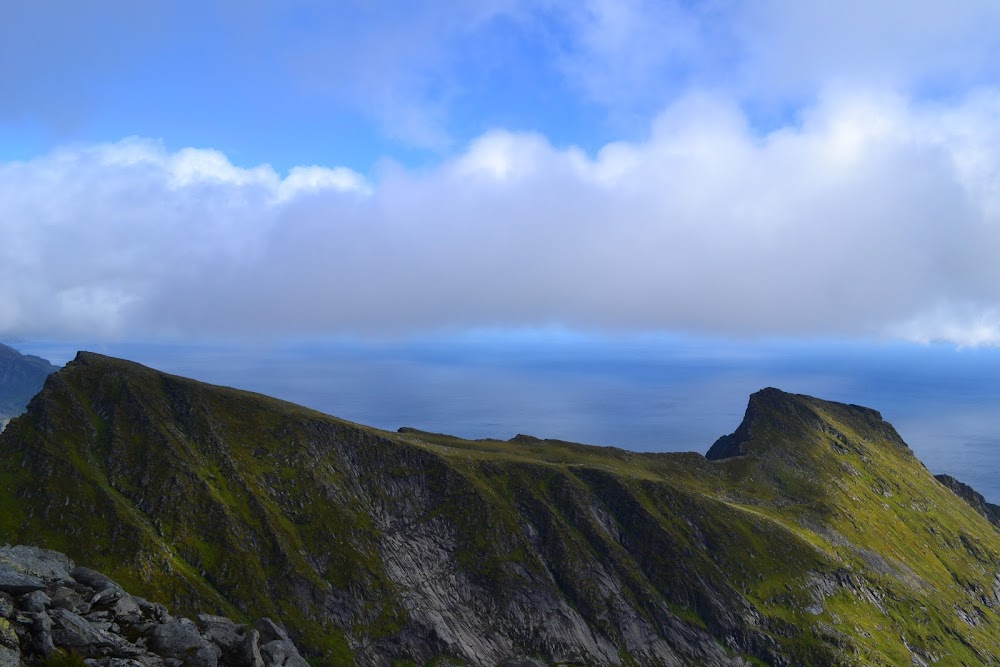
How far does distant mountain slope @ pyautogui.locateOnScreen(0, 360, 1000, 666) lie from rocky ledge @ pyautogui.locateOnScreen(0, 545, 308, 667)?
239 ft

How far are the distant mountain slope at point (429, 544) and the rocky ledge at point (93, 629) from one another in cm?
7274

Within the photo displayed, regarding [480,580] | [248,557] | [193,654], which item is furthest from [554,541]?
[193,654]

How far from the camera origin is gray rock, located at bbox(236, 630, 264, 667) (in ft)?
115

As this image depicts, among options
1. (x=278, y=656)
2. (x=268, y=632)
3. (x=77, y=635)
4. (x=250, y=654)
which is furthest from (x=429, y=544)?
(x=77, y=635)

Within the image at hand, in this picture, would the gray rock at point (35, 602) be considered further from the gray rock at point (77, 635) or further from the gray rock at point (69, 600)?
the gray rock at point (69, 600)

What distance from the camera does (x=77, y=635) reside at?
27.8m

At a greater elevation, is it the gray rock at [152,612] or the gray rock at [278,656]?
the gray rock at [152,612]

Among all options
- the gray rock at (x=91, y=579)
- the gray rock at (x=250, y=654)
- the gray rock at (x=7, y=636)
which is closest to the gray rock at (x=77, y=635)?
the gray rock at (x=7, y=636)

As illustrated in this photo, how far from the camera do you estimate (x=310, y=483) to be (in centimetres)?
13225

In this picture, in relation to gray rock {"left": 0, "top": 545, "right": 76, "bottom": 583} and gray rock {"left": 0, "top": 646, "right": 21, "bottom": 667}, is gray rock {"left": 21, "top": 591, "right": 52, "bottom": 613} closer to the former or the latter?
gray rock {"left": 0, "top": 545, "right": 76, "bottom": 583}

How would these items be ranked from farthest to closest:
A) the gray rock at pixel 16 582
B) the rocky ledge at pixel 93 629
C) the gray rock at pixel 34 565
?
the gray rock at pixel 34 565 < the gray rock at pixel 16 582 < the rocky ledge at pixel 93 629

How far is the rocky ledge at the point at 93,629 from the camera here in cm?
2670

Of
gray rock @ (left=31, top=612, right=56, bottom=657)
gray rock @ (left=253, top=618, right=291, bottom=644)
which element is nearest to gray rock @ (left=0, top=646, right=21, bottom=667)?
gray rock @ (left=31, top=612, right=56, bottom=657)

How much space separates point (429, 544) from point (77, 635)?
366 ft
